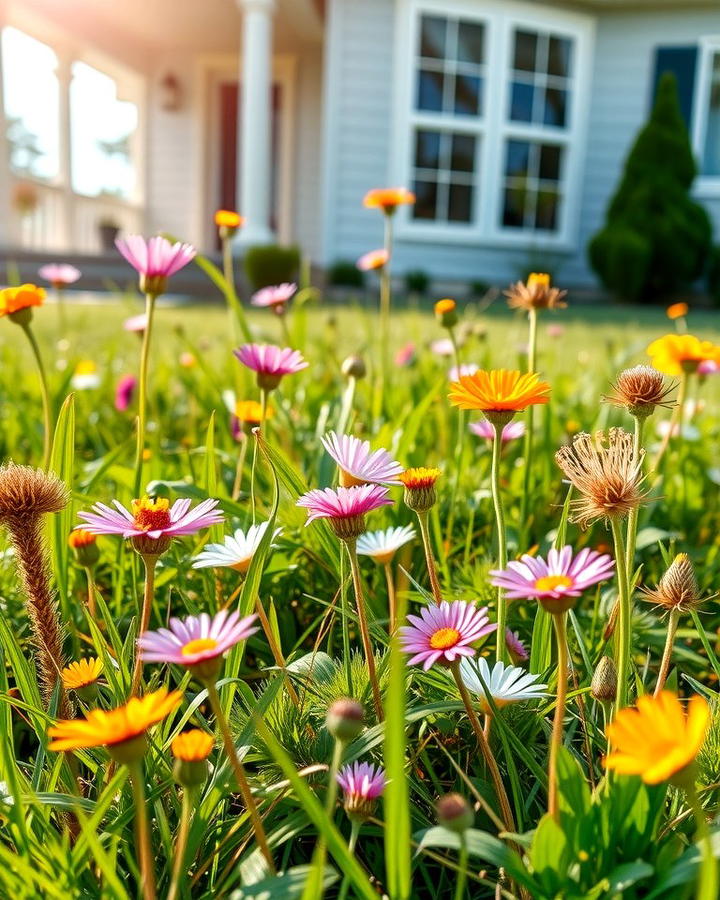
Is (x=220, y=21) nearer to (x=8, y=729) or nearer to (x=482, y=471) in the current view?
(x=482, y=471)

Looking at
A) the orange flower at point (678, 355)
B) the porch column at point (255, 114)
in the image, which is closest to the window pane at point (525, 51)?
the porch column at point (255, 114)

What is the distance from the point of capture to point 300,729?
2.32 ft

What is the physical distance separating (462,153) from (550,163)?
977 mm

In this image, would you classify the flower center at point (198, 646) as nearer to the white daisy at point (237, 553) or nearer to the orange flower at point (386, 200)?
the white daisy at point (237, 553)

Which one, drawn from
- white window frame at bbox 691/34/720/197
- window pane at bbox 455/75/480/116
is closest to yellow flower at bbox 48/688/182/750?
window pane at bbox 455/75/480/116

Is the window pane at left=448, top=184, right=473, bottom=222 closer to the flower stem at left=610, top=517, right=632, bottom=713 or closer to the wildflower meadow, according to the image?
the wildflower meadow

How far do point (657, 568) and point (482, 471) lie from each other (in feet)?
1.01

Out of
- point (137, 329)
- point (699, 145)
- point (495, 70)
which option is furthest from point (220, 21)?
point (137, 329)

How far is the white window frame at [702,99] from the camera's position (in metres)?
8.77

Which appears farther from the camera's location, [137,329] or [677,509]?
[137,329]

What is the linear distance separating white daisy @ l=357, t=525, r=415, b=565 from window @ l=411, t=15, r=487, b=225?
8327 millimetres

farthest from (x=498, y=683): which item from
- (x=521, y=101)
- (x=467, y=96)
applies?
(x=521, y=101)

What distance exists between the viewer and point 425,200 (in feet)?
29.0

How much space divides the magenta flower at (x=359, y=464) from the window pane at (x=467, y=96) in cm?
870
